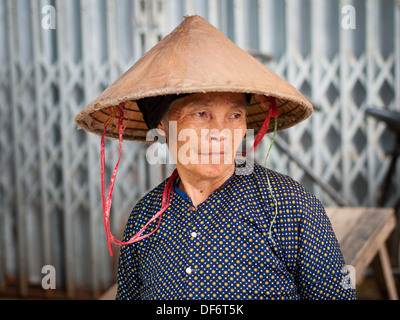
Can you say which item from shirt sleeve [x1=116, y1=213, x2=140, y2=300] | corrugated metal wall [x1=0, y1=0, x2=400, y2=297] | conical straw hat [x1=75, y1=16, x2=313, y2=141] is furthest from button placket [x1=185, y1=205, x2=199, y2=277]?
corrugated metal wall [x1=0, y1=0, x2=400, y2=297]

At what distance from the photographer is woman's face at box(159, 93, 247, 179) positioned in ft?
4.66

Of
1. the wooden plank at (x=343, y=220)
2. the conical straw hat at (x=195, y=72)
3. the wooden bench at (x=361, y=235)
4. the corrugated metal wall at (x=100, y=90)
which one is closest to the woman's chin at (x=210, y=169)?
the conical straw hat at (x=195, y=72)

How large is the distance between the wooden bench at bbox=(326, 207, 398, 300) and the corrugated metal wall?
1.01 meters

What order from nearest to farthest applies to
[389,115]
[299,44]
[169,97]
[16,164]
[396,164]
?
1. [169,97]
2. [389,115]
3. [396,164]
4. [299,44]
5. [16,164]

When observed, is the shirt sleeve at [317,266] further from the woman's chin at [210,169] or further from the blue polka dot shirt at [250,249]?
the woman's chin at [210,169]

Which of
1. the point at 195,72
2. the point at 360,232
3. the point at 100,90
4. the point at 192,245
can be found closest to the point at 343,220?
the point at 360,232

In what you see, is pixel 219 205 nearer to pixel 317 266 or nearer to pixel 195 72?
pixel 317 266

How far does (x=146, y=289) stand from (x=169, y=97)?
0.74 m

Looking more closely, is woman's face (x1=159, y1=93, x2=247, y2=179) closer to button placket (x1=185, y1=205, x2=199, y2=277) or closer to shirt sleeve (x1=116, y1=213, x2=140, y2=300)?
button placket (x1=185, y1=205, x2=199, y2=277)

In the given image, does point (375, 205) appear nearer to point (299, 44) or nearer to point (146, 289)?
point (299, 44)

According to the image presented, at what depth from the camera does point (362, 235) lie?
8.07 ft

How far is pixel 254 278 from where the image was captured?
54.6 inches

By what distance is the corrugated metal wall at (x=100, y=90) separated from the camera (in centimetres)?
376

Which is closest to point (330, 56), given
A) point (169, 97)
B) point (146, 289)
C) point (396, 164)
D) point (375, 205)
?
point (396, 164)
